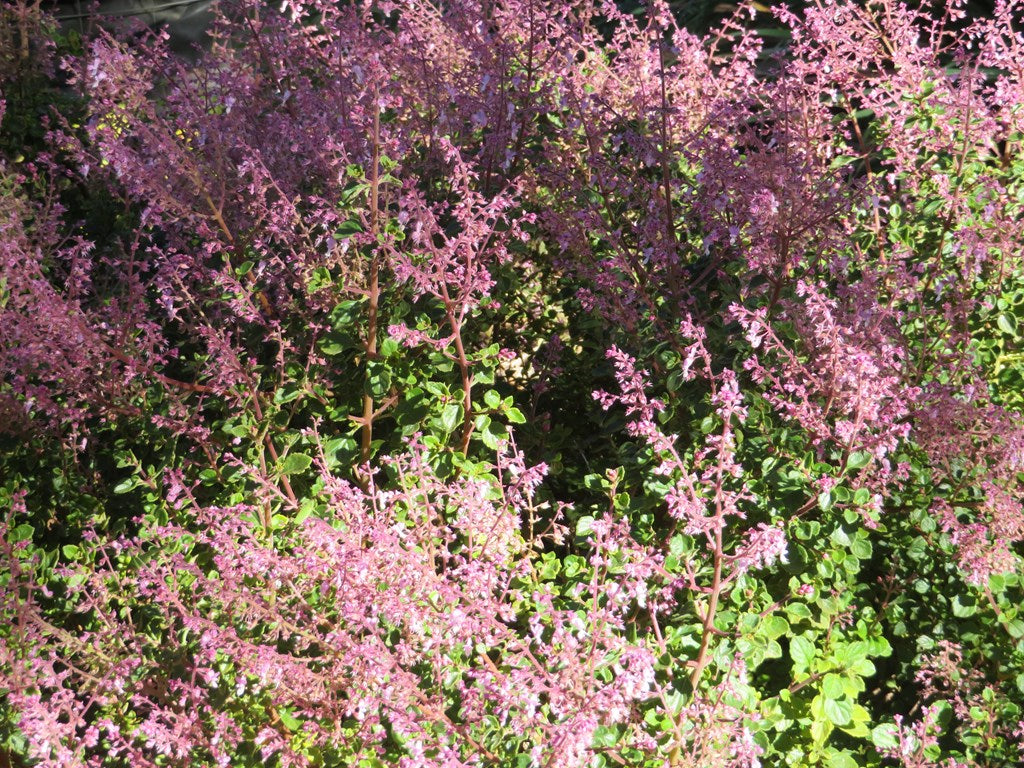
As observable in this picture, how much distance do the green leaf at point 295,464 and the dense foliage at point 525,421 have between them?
2 centimetres

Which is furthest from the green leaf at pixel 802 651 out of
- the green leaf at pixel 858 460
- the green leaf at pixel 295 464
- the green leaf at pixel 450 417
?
the green leaf at pixel 295 464

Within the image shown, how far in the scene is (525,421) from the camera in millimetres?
2426

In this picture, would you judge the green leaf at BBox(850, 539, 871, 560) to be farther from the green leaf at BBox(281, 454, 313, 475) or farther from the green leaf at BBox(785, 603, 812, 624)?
the green leaf at BBox(281, 454, 313, 475)

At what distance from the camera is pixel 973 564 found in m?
2.00

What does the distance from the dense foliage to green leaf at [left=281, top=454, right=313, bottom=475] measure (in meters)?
0.02

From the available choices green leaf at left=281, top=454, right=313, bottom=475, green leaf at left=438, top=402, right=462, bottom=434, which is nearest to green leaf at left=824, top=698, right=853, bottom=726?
green leaf at left=438, top=402, right=462, bottom=434

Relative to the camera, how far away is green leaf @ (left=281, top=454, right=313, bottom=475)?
232 centimetres

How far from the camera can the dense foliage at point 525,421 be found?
1870 millimetres

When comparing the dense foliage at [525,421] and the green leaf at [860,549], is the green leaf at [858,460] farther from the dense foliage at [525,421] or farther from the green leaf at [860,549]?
the green leaf at [860,549]

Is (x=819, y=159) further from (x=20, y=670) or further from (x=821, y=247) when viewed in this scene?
(x=20, y=670)

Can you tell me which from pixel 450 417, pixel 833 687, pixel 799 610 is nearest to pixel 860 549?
pixel 799 610

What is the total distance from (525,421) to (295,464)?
0.52 meters

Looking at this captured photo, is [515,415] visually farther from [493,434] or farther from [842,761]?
[842,761]

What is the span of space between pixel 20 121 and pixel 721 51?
3.41 meters
